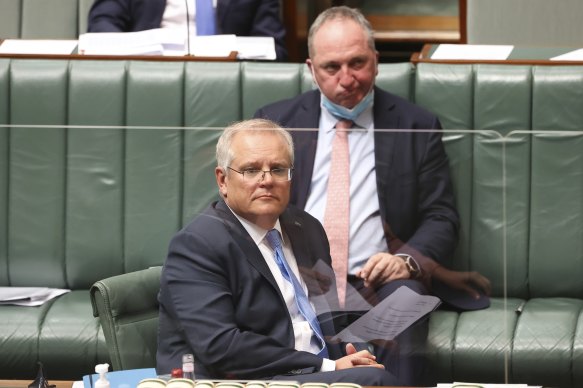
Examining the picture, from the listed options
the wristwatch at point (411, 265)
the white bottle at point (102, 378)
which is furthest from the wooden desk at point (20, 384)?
the wristwatch at point (411, 265)

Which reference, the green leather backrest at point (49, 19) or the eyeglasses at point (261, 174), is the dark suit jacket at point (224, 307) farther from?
the green leather backrest at point (49, 19)

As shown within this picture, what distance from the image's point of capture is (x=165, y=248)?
2.75 meters

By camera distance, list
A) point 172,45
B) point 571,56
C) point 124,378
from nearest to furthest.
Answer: point 124,378
point 571,56
point 172,45

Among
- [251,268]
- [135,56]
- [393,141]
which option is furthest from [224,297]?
[135,56]

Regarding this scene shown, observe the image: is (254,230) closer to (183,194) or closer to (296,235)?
(296,235)

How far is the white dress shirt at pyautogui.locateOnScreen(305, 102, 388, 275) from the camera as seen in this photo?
2.70 meters

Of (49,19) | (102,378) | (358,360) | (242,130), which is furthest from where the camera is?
(49,19)

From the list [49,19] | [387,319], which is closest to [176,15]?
[49,19]

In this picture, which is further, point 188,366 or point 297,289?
point 297,289

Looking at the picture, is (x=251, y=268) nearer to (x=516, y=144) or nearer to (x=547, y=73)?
(x=516, y=144)

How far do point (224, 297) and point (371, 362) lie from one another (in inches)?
12.8

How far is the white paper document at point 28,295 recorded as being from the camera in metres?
3.01

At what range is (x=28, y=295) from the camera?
3.11m

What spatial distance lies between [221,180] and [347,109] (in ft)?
2.71
